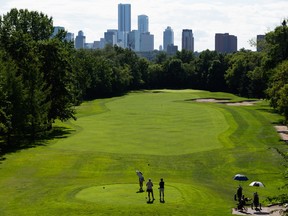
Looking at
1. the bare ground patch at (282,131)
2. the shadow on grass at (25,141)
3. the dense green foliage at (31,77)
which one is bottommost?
the shadow on grass at (25,141)

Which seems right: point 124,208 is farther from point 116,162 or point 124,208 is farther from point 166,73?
point 166,73

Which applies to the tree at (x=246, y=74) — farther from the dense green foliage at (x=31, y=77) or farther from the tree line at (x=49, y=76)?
the dense green foliage at (x=31, y=77)

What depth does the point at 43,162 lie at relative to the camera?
46.7 m

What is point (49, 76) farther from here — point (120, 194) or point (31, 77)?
point (120, 194)

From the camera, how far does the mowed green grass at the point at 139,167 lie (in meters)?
30.2

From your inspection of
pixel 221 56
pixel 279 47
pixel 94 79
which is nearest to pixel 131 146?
pixel 279 47

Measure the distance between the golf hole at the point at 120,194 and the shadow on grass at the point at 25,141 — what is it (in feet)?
59.4

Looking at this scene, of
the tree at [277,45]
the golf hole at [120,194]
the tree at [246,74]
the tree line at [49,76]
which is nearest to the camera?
the golf hole at [120,194]

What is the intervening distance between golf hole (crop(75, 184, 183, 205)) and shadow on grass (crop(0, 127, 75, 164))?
59.4 feet

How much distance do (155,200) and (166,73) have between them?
163840mm

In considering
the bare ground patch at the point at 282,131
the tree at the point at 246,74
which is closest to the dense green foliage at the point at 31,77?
the bare ground patch at the point at 282,131

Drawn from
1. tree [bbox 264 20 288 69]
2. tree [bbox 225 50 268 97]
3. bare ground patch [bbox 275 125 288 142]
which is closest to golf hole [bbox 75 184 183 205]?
bare ground patch [bbox 275 125 288 142]

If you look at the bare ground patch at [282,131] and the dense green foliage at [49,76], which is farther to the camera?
the bare ground patch at [282,131]

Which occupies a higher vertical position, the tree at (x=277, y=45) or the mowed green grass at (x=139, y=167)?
the tree at (x=277, y=45)
